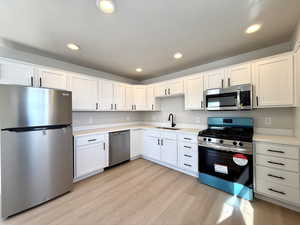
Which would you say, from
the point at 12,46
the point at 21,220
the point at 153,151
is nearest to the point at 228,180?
the point at 153,151

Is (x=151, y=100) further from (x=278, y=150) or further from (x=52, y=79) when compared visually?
(x=278, y=150)

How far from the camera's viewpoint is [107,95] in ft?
10.9

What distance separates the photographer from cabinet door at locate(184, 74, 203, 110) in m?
2.86

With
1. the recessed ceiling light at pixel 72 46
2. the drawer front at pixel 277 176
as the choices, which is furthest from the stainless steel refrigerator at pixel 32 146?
the drawer front at pixel 277 176

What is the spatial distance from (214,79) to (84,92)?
2944 millimetres

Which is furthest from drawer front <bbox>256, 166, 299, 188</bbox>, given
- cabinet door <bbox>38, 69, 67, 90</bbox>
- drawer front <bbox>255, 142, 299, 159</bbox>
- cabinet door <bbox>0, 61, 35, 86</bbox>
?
cabinet door <bbox>0, 61, 35, 86</bbox>

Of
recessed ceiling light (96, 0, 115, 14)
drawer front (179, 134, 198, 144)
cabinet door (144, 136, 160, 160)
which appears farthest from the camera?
cabinet door (144, 136, 160, 160)

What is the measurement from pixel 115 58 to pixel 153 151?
258cm

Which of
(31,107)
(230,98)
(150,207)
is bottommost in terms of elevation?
(150,207)

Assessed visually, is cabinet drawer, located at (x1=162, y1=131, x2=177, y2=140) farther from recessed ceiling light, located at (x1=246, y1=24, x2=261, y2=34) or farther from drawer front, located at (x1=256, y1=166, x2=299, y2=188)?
recessed ceiling light, located at (x1=246, y1=24, x2=261, y2=34)

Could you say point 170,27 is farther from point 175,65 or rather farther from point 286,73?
point 286,73

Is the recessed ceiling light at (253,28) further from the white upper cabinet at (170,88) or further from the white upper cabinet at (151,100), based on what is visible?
the white upper cabinet at (151,100)

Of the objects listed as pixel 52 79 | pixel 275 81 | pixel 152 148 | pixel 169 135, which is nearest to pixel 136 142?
pixel 152 148

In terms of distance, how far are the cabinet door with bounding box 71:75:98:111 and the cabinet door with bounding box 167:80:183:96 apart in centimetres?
194
